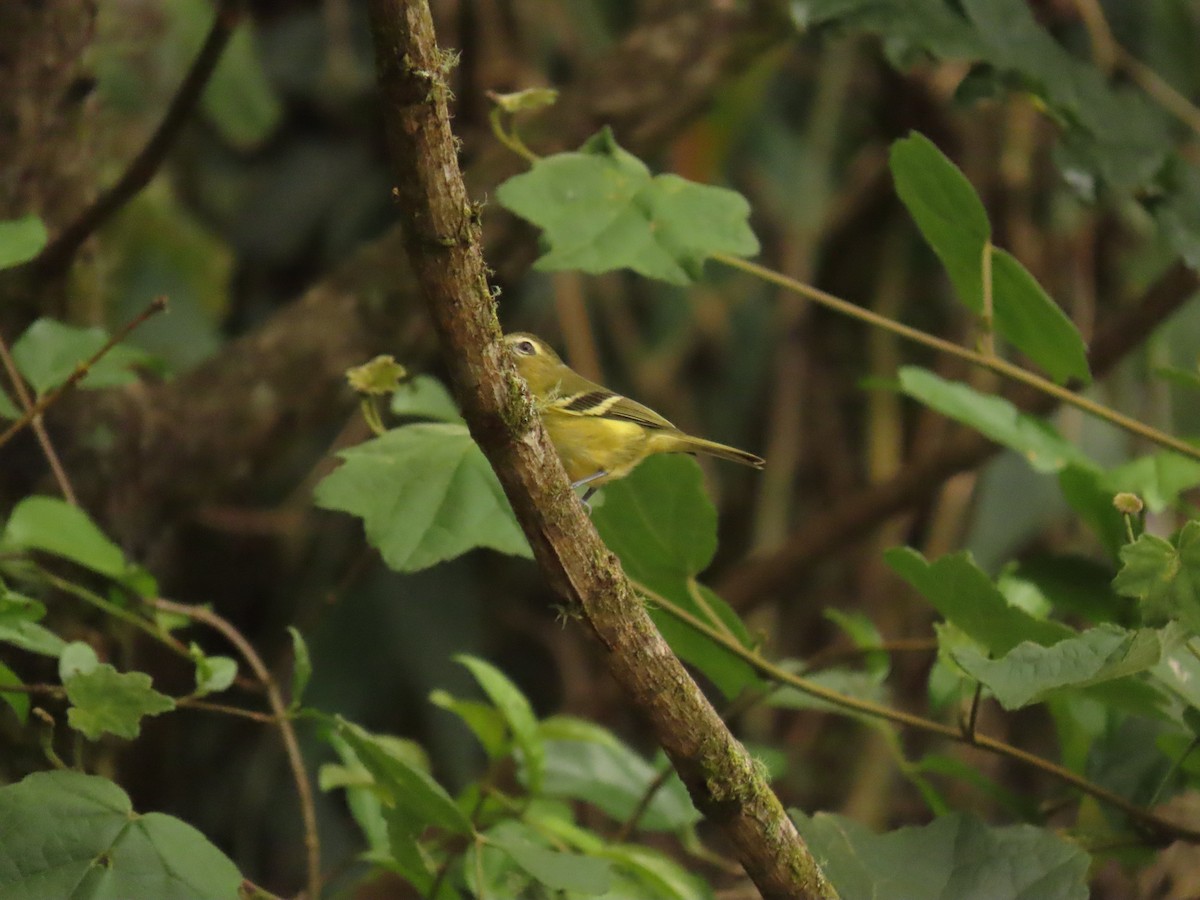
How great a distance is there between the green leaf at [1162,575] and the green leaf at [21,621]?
2.66 feet

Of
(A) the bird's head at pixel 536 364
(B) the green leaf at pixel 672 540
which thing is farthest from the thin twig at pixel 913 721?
(A) the bird's head at pixel 536 364

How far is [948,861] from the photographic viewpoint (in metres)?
1.08

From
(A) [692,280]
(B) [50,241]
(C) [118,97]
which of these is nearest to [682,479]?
(A) [692,280]

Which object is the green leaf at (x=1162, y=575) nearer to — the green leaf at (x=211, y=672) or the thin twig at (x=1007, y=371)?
the thin twig at (x=1007, y=371)

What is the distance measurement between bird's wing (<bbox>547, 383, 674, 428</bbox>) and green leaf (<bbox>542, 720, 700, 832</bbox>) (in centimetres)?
37

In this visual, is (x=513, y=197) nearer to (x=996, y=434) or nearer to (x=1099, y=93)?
(x=996, y=434)

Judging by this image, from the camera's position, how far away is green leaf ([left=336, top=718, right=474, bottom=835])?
0.98m

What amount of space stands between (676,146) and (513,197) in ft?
6.30

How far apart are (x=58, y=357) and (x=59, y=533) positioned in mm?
295

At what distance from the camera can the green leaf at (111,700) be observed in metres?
0.96

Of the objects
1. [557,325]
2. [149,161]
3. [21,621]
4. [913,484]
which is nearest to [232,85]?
[557,325]

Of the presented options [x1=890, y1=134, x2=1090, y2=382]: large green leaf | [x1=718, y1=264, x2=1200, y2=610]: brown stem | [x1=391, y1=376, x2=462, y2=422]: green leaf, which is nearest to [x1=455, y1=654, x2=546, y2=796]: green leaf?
[x1=391, y1=376, x2=462, y2=422]: green leaf

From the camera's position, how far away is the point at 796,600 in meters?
3.37

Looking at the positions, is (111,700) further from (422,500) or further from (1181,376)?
(1181,376)
